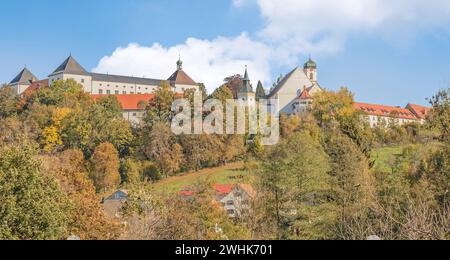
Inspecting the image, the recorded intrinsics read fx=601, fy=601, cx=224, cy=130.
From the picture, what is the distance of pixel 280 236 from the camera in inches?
1059

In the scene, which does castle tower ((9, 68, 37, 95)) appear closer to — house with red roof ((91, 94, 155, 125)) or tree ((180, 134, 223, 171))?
house with red roof ((91, 94, 155, 125))

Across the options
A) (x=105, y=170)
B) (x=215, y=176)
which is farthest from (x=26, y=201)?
(x=105, y=170)

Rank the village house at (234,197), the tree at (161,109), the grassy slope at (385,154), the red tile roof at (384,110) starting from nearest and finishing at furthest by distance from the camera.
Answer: the village house at (234,197)
the grassy slope at (385,154)
the tree at (161,109)
the red tile roof at (384,110)

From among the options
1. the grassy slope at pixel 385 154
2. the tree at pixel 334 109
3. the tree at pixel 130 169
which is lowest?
the tree at pixel 130 169

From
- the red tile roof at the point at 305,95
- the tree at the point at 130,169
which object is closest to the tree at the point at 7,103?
the tree at the point at 130,169

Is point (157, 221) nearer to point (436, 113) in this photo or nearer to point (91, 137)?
point (436, 113)

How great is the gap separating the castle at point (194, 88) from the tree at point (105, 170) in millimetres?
13719

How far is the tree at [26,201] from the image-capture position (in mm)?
12977

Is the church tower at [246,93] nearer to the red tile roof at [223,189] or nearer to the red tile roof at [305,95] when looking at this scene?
the red tile roof at [305,95]

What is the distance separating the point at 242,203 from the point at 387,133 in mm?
33264

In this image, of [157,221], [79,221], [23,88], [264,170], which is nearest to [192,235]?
[157,221]

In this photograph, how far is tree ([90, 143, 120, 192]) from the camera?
50.6 metres

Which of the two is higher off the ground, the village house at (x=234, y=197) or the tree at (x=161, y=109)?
the tree at (x=161, y=109)

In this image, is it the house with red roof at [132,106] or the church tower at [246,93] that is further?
the church tower at [246,93]
